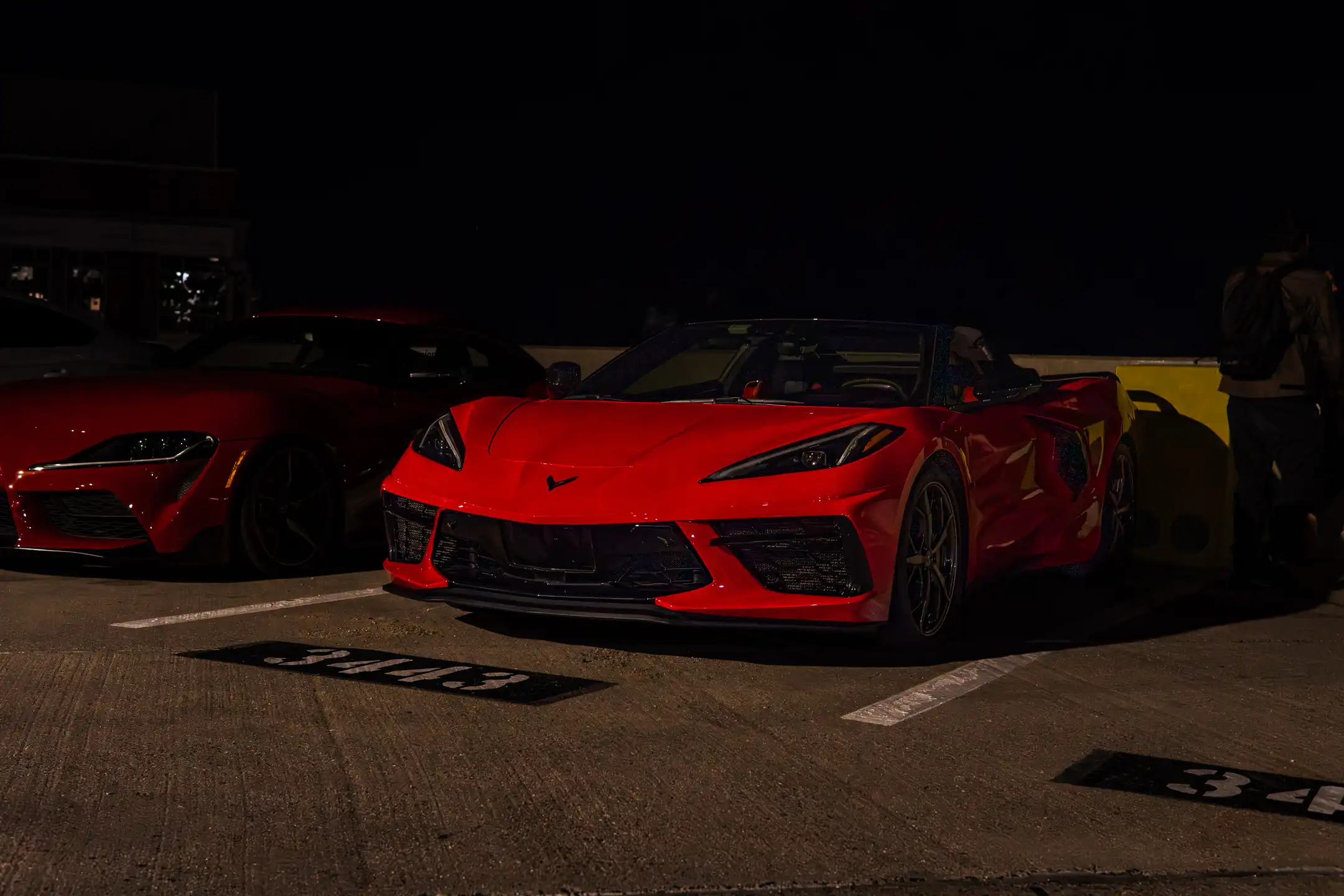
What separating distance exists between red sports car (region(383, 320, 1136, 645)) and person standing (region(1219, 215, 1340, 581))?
1.40 meters

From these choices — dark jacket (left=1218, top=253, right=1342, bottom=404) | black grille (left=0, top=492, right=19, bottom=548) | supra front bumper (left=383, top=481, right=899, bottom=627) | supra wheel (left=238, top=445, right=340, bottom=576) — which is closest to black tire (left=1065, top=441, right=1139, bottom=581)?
dark jacket (left=1218, top=253, right=1342, bottom=404)

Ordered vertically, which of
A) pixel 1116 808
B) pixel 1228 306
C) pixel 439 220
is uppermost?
pixel 439 220

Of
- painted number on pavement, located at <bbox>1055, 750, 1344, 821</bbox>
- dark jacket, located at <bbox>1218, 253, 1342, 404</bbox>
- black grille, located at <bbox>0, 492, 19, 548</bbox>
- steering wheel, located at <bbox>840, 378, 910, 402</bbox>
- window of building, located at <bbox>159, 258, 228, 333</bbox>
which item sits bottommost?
A: painted number on pavement, located at <bbox>1055, 750, 1344, 821</bbox>

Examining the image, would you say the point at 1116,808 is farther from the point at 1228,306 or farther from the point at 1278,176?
the point at 1278,176

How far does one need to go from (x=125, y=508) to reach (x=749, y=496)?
10.3ft

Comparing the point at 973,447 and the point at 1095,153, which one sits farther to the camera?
the point at 1095,153

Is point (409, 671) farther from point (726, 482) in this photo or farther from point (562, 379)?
point (562, 379)

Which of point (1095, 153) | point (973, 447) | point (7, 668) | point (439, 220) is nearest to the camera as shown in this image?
point (7, 668)

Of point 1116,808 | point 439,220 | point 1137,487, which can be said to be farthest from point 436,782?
point 439,220

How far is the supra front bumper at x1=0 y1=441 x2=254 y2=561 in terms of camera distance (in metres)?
7.36

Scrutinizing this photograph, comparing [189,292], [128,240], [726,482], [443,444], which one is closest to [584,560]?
[726,482]

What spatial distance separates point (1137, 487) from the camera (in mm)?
8469

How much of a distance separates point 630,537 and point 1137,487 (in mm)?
3717

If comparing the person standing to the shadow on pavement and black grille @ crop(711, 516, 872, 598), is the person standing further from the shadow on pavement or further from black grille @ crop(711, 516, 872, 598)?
black grille @ crop(711, 516, 872, 598)
